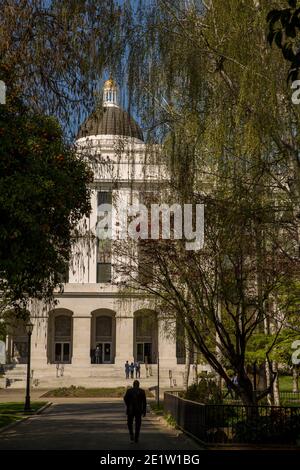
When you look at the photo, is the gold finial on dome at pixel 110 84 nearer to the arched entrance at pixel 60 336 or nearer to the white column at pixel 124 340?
the white column at pixel 124 340

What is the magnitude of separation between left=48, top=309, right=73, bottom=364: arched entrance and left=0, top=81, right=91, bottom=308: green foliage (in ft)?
198

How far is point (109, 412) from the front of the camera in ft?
115

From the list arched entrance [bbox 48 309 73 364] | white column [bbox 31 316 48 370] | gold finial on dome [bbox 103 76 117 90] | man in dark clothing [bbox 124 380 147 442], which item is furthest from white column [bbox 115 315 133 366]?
gold finial on dome [bbox 103 76 117 90]

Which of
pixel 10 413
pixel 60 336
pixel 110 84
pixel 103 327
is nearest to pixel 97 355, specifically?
pixel 103 327

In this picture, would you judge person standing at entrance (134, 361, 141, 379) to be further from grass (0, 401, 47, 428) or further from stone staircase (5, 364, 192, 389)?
grass (0, 401, 47, 428)

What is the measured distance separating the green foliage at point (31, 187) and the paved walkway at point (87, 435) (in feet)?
19.0

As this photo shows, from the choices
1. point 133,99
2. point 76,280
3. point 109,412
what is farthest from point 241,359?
point 76,280

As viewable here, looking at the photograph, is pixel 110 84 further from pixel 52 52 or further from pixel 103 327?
pixel 103 327

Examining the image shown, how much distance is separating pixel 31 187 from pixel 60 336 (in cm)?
6491

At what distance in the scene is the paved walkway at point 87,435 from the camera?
18356 millimetres

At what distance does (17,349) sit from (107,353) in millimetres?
9482

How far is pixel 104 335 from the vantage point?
77.4m

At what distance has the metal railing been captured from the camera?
16.4 meters
